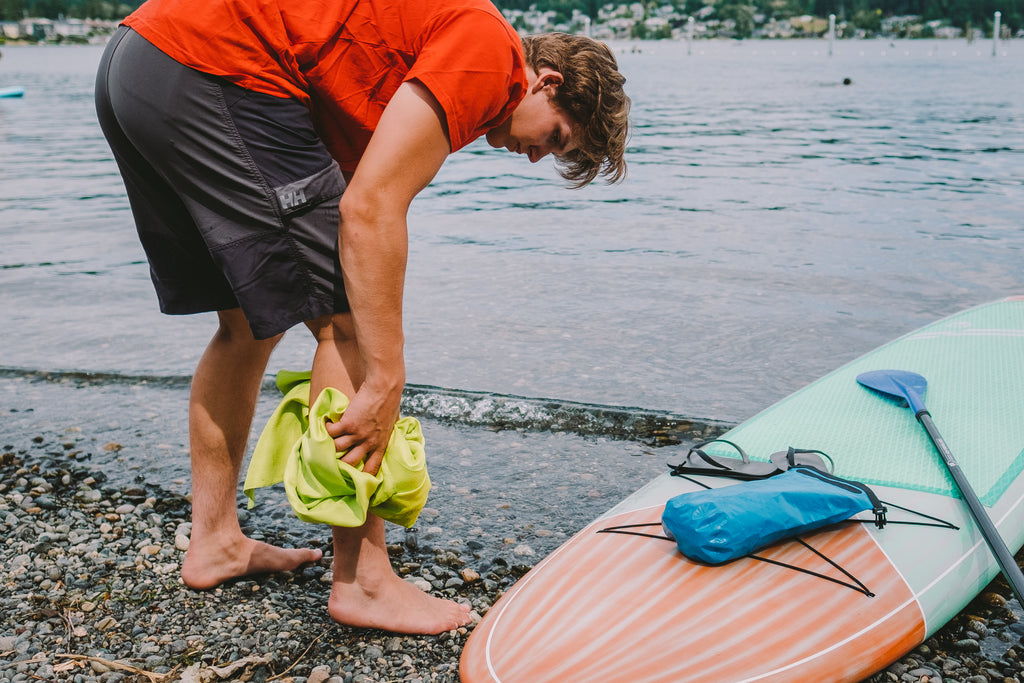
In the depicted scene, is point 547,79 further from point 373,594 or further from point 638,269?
point 638,269

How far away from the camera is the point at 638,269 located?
26.1 ft

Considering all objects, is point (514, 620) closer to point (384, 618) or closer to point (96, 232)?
point (384, 618)

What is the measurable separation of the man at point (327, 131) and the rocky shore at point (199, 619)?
0.59 meters

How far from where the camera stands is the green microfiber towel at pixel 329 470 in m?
2.12

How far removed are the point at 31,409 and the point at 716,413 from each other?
3.35 metres

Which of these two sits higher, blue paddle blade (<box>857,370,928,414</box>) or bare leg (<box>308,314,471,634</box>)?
blue paddle blade (<box>857,370,928,414</box>)

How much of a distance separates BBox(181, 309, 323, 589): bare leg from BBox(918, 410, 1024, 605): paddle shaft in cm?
201

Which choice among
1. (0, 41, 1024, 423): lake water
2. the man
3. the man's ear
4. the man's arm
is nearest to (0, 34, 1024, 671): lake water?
(0, 41, 1024, 423): lake water

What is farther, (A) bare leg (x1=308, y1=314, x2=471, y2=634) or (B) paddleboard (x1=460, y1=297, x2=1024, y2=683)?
(A) bare leg (x1=308, y1=314, x2=471, y2=634)

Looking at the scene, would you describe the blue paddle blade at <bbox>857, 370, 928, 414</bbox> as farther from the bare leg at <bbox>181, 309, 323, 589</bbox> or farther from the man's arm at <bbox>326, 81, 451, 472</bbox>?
the bare leg at <bbox>181, 309, 323, 589</bbox>

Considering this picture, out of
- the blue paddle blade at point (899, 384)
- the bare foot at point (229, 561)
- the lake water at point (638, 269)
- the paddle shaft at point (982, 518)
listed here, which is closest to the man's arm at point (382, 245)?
the bare foot at point (229, 561)

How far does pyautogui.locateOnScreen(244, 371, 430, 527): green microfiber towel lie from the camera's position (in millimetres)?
2123

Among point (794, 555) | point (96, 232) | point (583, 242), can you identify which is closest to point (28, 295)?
point (96, 232)

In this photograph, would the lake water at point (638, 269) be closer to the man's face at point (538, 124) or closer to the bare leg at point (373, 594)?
the bare leg at point (373, 594)
